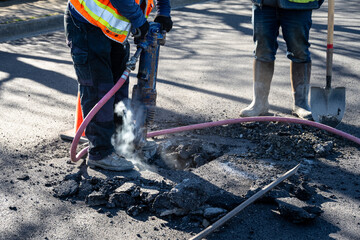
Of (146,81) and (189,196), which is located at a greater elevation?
(146,81)

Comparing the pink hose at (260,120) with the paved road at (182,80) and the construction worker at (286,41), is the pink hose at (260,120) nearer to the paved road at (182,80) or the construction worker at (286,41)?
the paved road at (182,80)

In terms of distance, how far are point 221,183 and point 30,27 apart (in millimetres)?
6801

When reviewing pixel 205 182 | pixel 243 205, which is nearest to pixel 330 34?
pixel 205 182

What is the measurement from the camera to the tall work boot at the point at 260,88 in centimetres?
509

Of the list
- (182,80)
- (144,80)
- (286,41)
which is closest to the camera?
(144,80)

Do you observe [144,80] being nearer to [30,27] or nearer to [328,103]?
[328,103]

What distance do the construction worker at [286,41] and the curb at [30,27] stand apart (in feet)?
17.9

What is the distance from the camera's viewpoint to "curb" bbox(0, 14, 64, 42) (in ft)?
28.9

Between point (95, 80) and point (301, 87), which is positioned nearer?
point (95, 80)

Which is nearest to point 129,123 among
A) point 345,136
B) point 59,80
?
point 345,136

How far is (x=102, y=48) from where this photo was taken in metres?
3.65

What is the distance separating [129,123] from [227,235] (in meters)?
1.60

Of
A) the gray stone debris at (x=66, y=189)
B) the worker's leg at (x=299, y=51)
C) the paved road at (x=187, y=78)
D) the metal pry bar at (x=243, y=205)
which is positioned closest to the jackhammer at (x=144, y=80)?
the gray stone debris at (x=66, y=189)

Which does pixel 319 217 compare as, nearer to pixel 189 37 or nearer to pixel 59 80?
pixel 59 80
